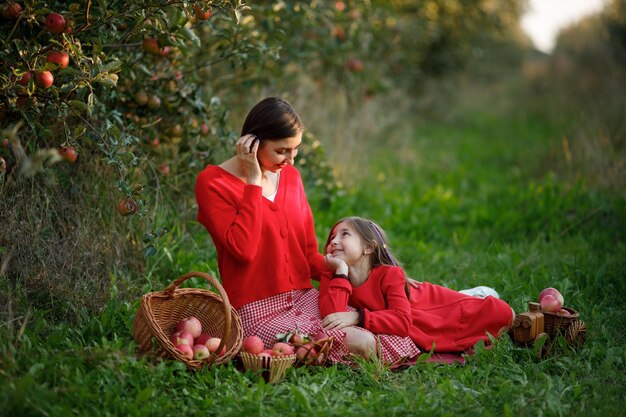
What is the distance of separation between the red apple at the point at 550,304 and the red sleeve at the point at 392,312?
741 mm

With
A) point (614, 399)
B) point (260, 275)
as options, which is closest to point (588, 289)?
point (614, 399)

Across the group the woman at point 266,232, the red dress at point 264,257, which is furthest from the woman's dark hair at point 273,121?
the red dress at point 264,257

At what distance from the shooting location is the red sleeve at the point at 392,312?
3.66 metres

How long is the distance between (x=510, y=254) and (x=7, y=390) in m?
3.79

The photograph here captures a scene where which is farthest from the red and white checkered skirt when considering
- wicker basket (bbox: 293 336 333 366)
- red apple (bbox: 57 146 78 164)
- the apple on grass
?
red apple (bbox: 57 146 78 164)

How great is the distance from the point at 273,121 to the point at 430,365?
148 centimetres

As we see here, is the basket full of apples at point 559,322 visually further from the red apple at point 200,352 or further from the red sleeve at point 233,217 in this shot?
the red apple at point 200,352

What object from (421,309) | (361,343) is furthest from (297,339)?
(421,309)

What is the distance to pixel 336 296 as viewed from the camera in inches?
146

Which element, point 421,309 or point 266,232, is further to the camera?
point 421,309

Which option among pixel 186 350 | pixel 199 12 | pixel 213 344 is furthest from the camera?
pixel 199 12

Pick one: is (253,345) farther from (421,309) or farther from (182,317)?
(421,309)

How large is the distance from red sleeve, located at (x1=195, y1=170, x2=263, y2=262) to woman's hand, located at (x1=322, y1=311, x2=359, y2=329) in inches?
20.6

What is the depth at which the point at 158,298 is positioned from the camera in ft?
11.5
